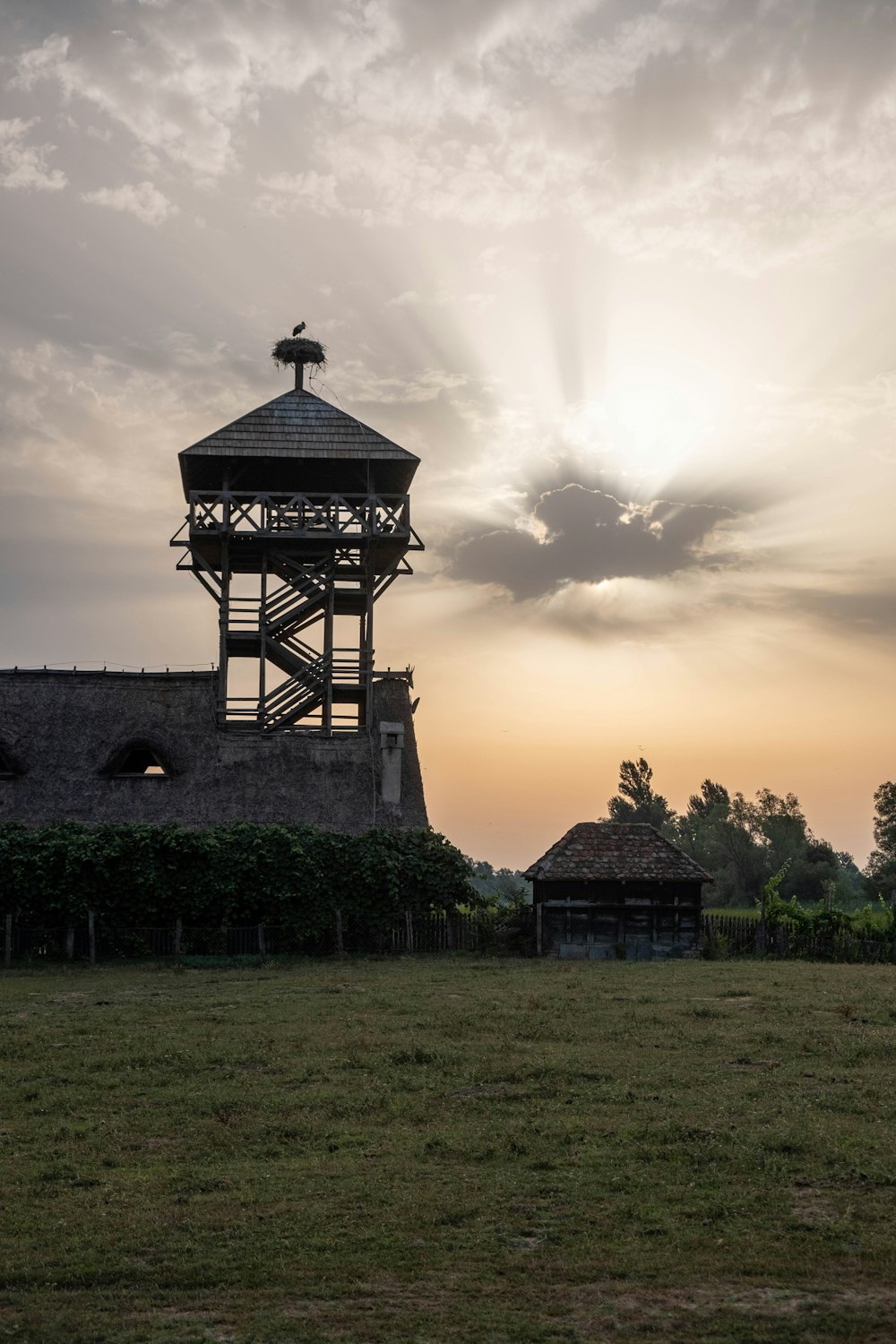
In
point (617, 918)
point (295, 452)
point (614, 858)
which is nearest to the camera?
point (617, 918)

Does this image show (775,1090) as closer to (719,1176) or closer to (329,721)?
(719,1176)

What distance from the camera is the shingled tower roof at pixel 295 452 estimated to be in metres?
47.1

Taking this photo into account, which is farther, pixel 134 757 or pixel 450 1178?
pixel 134 757

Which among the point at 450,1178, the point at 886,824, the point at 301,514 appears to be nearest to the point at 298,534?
the point at 301,514

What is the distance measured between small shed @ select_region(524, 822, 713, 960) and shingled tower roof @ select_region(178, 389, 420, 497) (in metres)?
18.5

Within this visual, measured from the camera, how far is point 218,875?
35500 millimetres

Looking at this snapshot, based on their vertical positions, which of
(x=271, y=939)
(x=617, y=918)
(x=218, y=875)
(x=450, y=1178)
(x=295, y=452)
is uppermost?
(x=295, y=452)

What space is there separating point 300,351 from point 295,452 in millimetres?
7351

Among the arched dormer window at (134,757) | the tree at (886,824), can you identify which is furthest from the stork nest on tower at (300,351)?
the tree at (886,824)

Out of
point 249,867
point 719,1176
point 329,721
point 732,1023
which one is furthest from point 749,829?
point 719,1176

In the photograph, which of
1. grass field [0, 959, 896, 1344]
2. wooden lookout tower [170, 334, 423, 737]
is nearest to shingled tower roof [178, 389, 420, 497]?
wooden lookout tower [170, 334, 423, 737]

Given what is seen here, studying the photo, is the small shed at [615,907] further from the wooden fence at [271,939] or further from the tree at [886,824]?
the tree at [886,824]

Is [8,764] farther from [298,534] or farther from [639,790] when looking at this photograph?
[639,790]

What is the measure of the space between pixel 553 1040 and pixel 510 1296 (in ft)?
36.1
